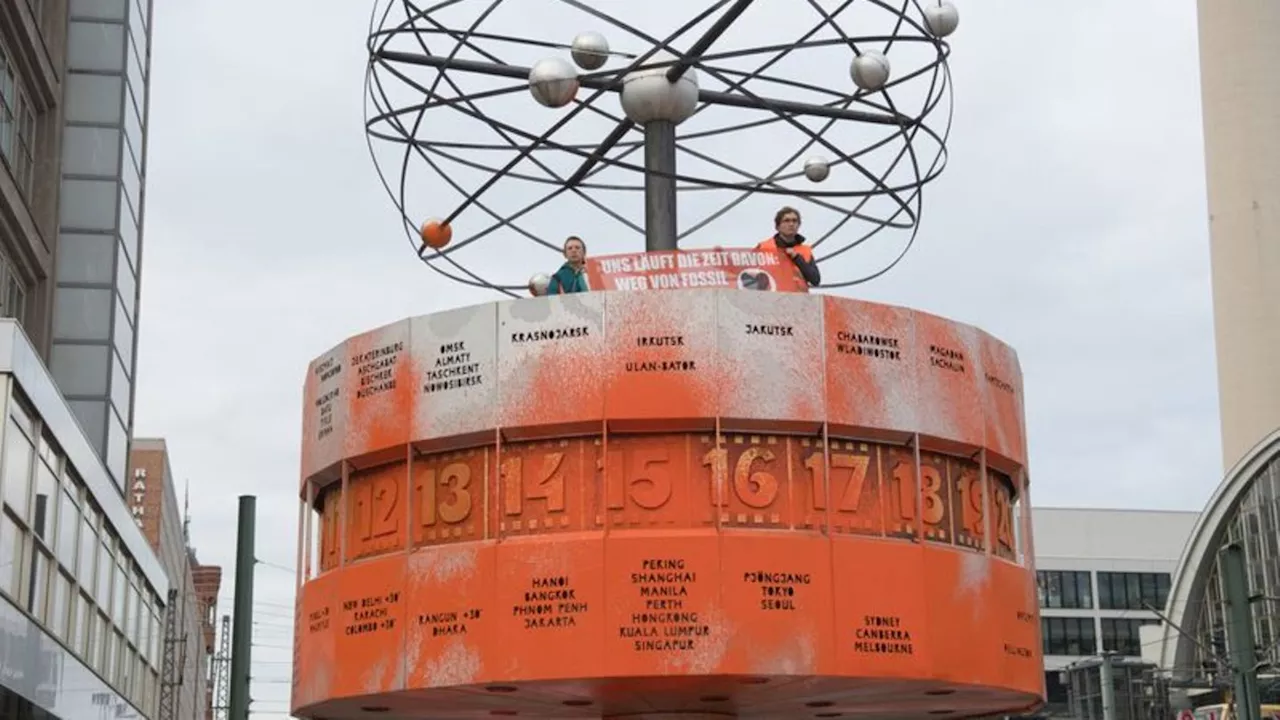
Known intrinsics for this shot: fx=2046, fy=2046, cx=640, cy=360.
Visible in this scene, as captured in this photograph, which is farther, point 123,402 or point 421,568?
point 123,402

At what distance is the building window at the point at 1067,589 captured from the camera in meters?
126

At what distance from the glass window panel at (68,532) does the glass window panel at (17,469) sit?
3988 mm

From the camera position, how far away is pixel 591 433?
24.2 metres

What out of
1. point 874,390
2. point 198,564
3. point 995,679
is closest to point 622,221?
point 874,390

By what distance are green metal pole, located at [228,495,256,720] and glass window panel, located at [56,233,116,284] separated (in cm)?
2957

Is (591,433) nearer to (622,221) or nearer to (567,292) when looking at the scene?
(567,292)

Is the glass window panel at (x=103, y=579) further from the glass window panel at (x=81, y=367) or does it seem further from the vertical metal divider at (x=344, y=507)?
the vertical metal divider at (x=344, y=507)

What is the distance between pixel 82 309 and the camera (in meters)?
56.3

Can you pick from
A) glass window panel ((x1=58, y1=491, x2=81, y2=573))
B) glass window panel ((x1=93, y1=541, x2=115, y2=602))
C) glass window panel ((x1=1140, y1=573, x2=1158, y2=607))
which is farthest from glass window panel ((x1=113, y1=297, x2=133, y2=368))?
glass window panel ((x1=1140, y1=573, x2=1158, y2=607))

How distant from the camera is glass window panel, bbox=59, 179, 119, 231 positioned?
5641 centimetres

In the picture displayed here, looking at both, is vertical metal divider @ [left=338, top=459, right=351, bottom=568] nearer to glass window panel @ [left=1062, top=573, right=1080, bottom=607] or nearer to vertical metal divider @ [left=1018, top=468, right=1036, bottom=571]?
vertical metal divider @ [left=1018, top=468, right=1036, bottom=571]

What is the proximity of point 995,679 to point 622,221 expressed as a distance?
382 inches

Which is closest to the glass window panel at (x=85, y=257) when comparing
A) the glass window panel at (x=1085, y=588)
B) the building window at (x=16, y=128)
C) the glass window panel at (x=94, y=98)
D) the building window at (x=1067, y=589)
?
the building window at (x=16, y=128)

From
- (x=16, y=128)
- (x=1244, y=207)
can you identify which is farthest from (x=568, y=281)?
(x=1244, y=207)
